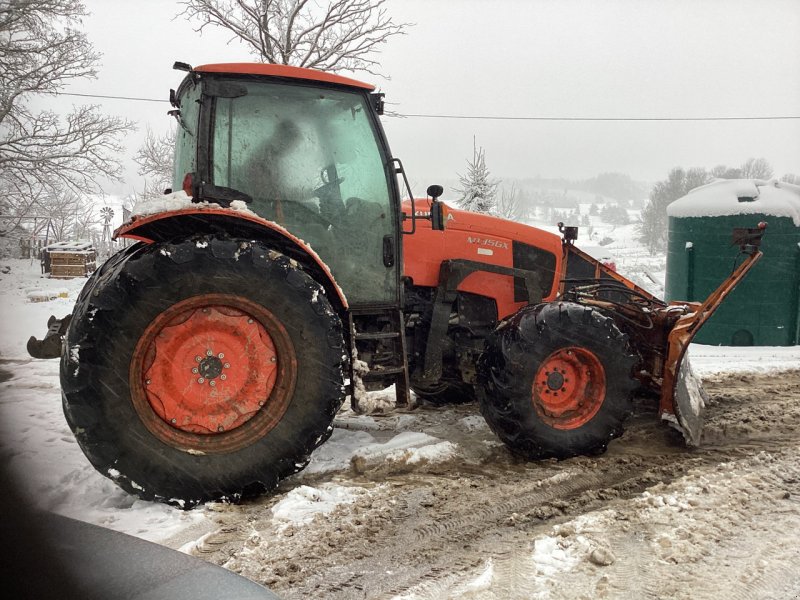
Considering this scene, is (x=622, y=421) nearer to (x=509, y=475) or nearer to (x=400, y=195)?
(x=509, y=475)

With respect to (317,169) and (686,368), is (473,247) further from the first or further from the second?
(686,368)

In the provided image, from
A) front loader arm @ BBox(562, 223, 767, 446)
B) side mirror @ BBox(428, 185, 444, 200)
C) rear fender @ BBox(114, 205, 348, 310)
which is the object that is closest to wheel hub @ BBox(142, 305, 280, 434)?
rear fender @ BBox(114, 205, 348, 310)

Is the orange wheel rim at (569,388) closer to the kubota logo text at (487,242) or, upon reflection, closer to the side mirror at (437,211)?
the kubota logo text at (487,242)

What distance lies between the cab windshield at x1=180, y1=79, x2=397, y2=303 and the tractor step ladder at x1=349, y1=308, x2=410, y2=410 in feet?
0.45

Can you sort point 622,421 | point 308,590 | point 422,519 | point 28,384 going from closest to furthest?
point 308,590 → point 422,519 → point 622,421 → point 28,384

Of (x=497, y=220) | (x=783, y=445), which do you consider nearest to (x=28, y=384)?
(x=497, y=220)

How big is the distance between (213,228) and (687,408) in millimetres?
3542

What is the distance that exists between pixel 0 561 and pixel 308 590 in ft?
4.95

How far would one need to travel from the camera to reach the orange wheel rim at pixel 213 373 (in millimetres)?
2852

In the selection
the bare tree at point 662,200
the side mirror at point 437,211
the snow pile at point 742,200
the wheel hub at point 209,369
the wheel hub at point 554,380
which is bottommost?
the wheel hub at point 554,380

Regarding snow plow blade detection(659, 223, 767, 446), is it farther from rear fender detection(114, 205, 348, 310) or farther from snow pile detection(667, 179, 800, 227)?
snow pile detection(667, 179, 800, 227)

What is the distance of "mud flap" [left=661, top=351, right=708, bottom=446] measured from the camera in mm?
4082

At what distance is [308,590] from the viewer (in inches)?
89.0

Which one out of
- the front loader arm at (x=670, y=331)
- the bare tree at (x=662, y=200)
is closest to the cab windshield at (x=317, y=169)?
the front loader arm at (x=670, y=331)
